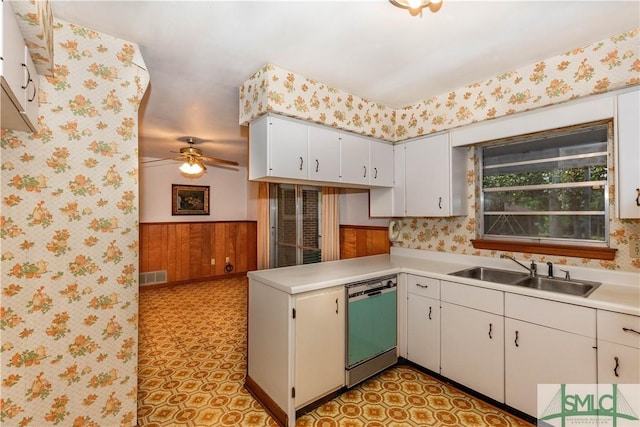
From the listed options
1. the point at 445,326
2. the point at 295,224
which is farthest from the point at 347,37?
the point at 295,224

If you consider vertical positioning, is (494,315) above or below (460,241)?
below

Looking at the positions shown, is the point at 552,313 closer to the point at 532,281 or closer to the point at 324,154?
the point at 532,281

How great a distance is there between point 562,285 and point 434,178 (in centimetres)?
127

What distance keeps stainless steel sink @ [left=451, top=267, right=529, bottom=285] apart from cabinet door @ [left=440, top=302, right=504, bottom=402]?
0.36 metres

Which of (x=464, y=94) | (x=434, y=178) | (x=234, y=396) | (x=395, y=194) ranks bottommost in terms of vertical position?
(x=234, y=396)

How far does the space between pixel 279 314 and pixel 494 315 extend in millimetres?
1520

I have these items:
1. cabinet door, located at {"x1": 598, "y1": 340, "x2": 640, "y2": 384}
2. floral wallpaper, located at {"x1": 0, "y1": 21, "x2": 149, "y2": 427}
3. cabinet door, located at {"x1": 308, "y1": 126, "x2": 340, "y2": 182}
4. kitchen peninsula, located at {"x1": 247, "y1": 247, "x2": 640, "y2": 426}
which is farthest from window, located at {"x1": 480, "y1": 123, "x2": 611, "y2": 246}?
floral wallpaper, located at {"x1": 0, "y1": 21, "x2": 149, "y2": 427}

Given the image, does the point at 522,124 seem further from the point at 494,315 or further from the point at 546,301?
the point at 494,315

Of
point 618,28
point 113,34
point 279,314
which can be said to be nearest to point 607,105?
point 618,28

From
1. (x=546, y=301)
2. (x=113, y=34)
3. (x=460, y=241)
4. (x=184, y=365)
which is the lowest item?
(x=184, y=365)

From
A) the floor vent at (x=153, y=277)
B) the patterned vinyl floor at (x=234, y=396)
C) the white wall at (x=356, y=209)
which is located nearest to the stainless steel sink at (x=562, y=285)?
the patterned vinyl floor at (x=234, y=396)

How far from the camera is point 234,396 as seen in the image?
7.65ft

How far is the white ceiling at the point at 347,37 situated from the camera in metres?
1.58

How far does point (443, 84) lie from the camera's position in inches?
101
